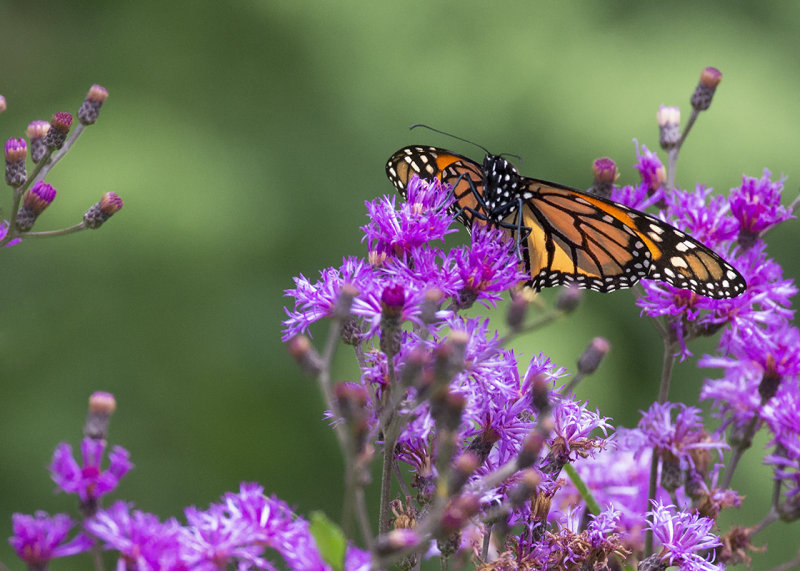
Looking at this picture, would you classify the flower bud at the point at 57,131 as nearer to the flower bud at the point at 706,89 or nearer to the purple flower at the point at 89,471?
the purple flower at the point at 89,471

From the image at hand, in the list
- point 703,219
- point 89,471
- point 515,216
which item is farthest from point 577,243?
point 89,471

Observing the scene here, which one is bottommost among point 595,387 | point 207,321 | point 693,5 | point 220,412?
point 220,412

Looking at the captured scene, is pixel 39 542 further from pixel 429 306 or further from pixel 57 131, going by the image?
pixel 57 131

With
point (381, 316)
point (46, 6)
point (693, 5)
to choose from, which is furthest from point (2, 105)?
point (693, 5)

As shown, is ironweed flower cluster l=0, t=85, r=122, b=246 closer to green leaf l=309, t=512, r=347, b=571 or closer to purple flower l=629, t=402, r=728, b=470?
green leaf l=309, t=512, r=347, b=571

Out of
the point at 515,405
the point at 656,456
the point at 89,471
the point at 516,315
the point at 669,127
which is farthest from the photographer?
the point at 669,127

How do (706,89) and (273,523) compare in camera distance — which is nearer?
(273,523)

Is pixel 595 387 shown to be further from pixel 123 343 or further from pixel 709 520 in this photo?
pixel 709 520
